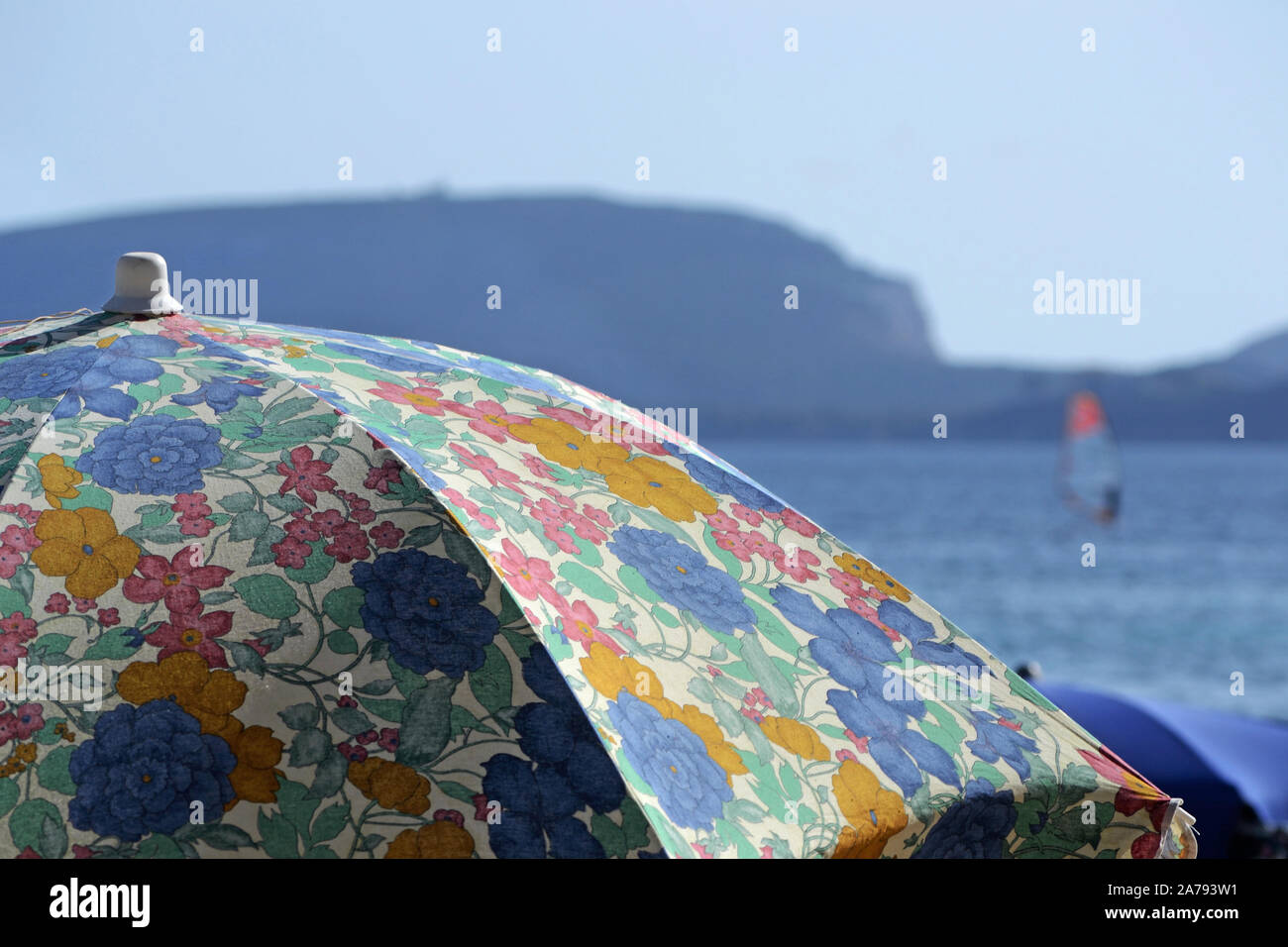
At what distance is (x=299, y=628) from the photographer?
66.4 inches

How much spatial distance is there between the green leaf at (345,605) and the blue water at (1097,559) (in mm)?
12426

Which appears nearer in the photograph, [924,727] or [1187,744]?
[924,727]

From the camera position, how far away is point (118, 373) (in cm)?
193

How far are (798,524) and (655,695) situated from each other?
1.97ft

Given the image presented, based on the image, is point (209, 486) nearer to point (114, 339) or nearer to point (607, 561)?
point (114, 339)

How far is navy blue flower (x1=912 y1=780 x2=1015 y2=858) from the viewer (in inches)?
76.9

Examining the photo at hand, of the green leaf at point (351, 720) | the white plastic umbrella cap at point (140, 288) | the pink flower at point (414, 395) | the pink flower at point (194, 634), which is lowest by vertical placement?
the green leaf at point (351, 720)

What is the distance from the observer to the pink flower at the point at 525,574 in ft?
5.71

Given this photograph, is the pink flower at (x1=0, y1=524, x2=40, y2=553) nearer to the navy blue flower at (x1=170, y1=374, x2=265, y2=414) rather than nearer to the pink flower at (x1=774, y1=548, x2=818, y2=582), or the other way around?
the navy blue flower at (x1=170, y1=374, x2=265, y2=414)

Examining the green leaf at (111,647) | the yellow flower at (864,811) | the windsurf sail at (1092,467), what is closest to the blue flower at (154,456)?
the green leaf at (111,647)

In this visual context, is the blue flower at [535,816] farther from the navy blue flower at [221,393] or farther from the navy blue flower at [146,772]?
the navy blue flower at [221,393]

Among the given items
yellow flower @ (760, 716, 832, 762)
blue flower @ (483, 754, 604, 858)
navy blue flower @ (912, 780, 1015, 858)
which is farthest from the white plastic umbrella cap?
navy blue flower @ (912, 780, 1015, 858)
